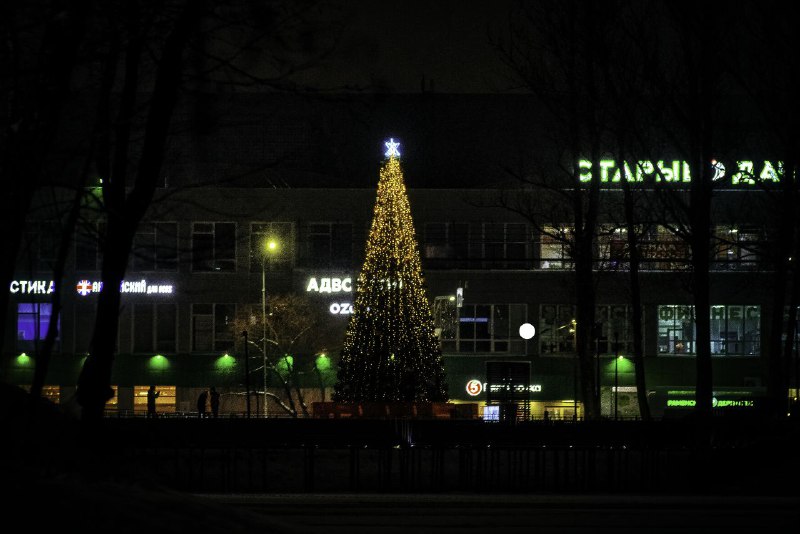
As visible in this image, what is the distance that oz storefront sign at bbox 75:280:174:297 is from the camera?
6194 cm

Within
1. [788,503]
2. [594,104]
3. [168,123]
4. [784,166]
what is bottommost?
[788,503]

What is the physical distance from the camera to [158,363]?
6291 cm

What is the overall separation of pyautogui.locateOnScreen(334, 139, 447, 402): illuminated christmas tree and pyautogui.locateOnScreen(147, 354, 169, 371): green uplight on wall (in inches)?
822

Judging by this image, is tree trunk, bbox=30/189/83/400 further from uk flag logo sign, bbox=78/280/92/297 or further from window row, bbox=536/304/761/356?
window row, bbox=536/304/761/356

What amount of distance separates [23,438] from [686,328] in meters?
54.1

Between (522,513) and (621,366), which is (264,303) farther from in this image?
(522,513)

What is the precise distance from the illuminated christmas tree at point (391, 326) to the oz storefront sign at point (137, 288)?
20429 millimetres

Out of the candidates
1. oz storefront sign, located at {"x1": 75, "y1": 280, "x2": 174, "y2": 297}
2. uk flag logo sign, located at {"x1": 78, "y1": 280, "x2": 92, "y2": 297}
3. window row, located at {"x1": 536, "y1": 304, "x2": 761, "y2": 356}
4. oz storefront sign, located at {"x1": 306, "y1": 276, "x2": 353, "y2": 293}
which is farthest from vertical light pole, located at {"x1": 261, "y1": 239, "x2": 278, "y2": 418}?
window row, located at {"x1": 536, "y1": 304, "x2": 761, "y2": 356}

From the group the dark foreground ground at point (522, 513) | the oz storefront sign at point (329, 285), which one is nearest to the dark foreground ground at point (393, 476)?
the dark foreground ground at point (522, 513)

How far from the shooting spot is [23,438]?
42.9 ft

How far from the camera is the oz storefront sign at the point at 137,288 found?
2438 inches

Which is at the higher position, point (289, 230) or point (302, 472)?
point (289, 230)

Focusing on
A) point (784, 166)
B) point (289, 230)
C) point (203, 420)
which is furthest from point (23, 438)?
point (289, 230)

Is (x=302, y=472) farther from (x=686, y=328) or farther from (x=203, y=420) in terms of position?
(x=686, y=328)
